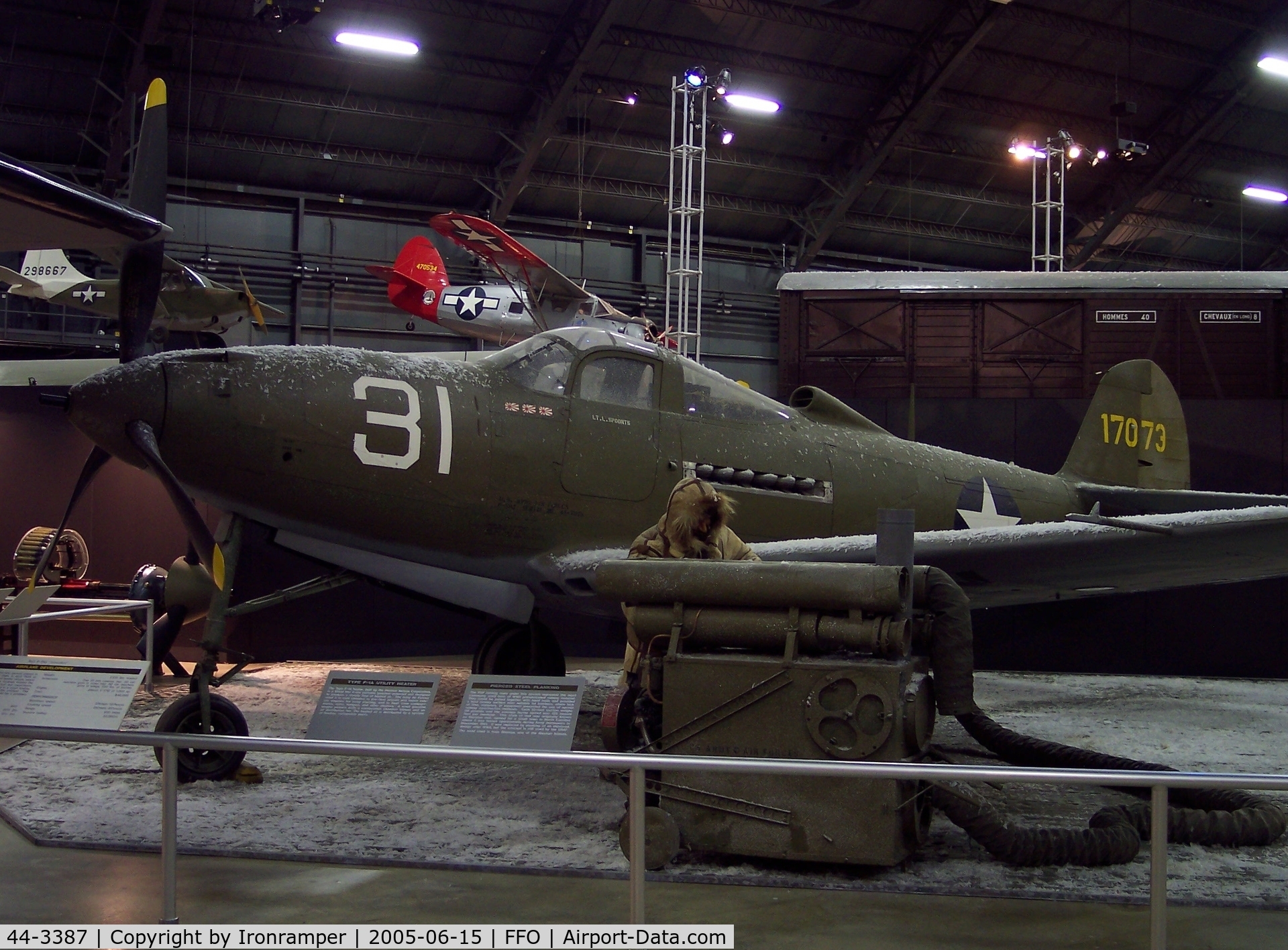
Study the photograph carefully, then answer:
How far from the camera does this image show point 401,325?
20422mm

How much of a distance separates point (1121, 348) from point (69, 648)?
10.4 meters

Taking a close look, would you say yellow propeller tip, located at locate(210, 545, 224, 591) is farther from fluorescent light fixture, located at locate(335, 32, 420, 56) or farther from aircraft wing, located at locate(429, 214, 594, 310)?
fluorescent light fixture, located at locate(335, 32, 420, 56)

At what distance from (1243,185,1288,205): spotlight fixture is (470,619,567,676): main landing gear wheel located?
2222cm

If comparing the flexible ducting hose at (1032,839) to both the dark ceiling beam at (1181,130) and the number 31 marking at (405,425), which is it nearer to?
the number 31 marking at (405,425)

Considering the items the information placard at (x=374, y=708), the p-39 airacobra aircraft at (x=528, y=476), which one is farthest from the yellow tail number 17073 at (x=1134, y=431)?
the information placard at (x=374, y=708)

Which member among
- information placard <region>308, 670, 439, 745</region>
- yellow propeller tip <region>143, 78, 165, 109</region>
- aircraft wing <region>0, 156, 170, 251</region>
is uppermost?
yellow propeller tip <region>143, 78, 165, 109</region>

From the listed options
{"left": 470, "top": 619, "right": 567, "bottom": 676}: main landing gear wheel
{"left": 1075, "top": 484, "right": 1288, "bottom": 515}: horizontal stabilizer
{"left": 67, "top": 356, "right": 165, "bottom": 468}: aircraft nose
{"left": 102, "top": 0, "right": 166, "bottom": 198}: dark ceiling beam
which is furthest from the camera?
{"left": 102, "top": 0, "right": 166, "bottom": 198}: dark ceiling beam

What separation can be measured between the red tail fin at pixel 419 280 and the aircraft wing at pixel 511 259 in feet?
2.68

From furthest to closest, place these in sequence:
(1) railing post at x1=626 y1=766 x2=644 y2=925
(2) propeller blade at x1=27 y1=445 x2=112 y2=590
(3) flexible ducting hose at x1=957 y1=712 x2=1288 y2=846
Result: 1. (2) propeller blade at x1=27 y1=445 x2=112 y2=590
2. (3) flexible ducting hose at x1=957 y1=712 x2=1288 y2=846
3. (1) railing post at x1=626 y1=766 x2=644 y2=925

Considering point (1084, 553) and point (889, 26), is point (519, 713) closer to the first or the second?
point (1084, 553)

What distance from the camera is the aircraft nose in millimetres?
4531

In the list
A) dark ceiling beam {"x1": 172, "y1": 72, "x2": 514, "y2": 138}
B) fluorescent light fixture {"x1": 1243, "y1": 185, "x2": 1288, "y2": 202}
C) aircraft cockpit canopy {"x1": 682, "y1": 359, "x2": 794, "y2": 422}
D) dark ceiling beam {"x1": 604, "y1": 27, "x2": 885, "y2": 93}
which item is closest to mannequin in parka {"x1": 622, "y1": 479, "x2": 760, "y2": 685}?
aircraft cockpit canopy {"x1": 682, "y1": 359, "x2": 794, "y2": 422}

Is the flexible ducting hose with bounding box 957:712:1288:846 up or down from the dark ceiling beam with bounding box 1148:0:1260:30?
down

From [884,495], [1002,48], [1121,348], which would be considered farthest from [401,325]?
[884,495]
